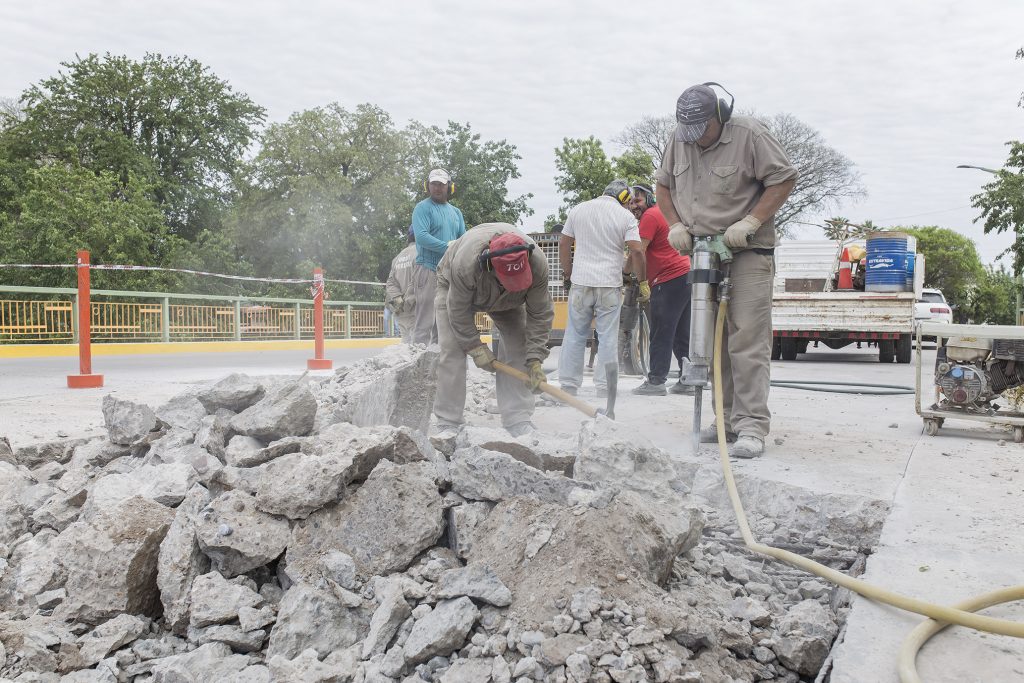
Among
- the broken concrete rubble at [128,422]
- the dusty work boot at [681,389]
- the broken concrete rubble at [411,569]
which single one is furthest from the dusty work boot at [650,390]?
the broken concrete rubble at [128,422]

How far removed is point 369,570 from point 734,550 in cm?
123

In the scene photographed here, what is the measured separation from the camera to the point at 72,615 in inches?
101

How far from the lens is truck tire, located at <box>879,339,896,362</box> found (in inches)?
471

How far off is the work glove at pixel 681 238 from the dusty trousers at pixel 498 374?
A: 0.97 m

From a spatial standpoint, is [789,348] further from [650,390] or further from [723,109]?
[723,109]

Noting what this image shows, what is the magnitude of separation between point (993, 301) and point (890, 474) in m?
55.3

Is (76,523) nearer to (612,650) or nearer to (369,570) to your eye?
(369,570)

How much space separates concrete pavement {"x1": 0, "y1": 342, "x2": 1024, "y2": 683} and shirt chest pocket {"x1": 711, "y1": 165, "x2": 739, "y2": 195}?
4.13ft

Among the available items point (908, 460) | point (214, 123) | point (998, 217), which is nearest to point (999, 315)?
point (998, 217)

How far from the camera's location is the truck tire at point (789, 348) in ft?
40.2

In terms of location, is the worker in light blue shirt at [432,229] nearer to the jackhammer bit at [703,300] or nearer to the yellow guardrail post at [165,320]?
the jackhammer bit at [703,300]

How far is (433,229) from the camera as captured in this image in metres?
6.76

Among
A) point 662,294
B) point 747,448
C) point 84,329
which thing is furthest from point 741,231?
point 84,329

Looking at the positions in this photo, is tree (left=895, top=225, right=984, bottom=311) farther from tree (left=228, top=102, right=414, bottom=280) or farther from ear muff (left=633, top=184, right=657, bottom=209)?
ear muff (left=633, top=184, right=657, bottom=209)
